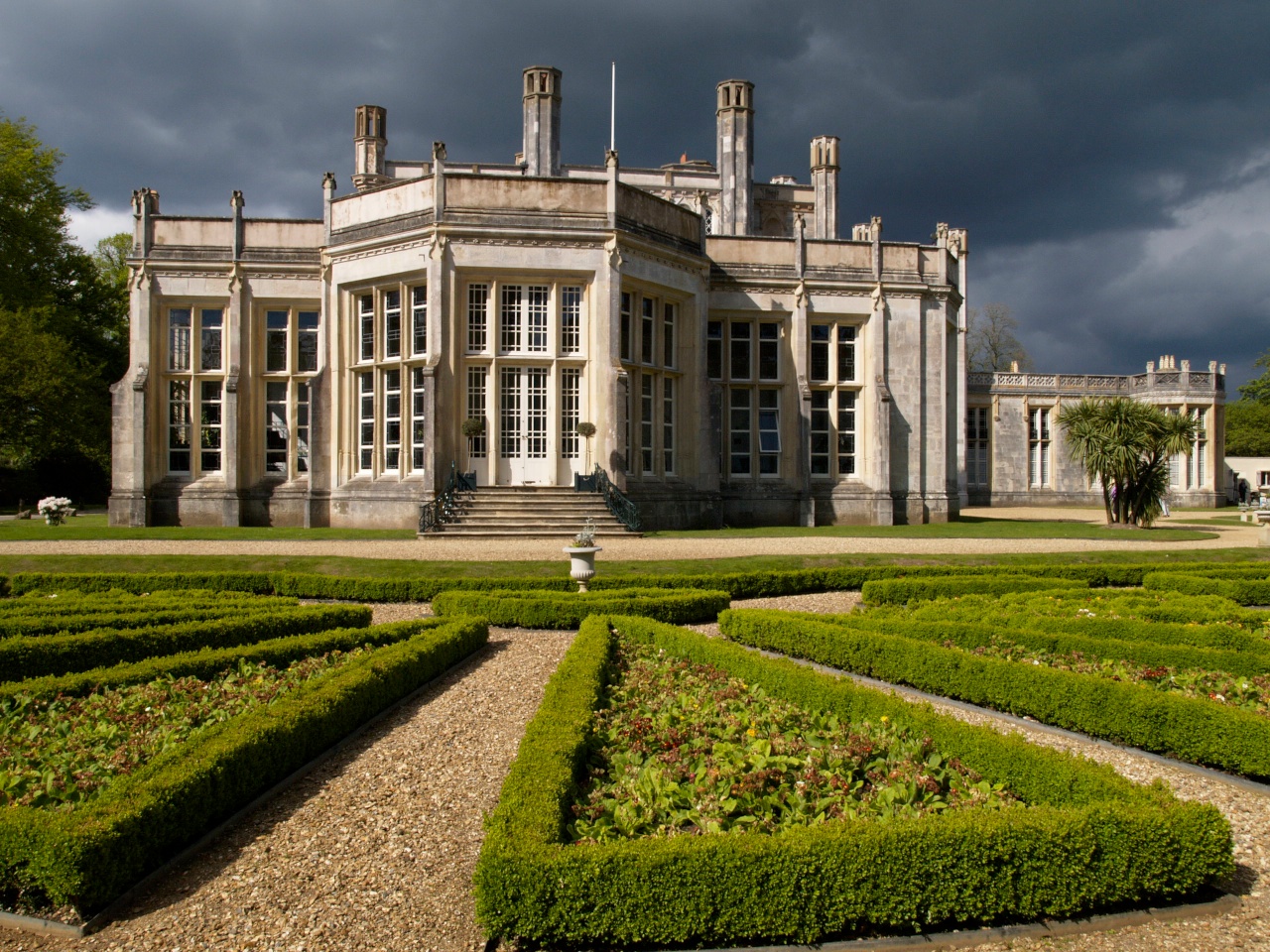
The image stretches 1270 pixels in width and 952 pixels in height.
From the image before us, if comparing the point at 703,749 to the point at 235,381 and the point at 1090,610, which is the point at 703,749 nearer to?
the point at 1090,610

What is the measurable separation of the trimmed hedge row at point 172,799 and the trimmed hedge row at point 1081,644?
5.43 metres

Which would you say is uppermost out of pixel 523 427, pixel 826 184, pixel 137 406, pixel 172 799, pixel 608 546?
pixel 826 184

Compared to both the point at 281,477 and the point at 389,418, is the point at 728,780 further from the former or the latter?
the point at 281,477

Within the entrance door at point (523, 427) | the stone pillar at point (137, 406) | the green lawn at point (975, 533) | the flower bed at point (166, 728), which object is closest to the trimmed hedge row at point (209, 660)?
the flower bed at point (166, 728)

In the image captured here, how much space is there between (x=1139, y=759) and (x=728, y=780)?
3.41m

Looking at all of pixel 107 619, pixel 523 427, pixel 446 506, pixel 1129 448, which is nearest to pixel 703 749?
pixel 107 619

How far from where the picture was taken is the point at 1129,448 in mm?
26453

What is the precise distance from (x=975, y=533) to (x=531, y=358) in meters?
13.0

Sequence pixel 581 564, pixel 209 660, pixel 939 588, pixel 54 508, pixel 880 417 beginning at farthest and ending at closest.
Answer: pixel 880 417, pixel 54 508, pixel 581 564, pixel 939 588, pixel 209 660

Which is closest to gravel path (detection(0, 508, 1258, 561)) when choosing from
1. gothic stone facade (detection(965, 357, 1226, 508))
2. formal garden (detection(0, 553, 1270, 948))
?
formal garden (detection(0, 553, 1270, 948))

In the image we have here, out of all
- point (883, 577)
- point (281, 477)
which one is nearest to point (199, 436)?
point (281, 477)

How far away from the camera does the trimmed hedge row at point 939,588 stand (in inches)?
497

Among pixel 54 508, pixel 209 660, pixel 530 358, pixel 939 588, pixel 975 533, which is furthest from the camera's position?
pixel 975 533

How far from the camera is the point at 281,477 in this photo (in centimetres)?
2792
